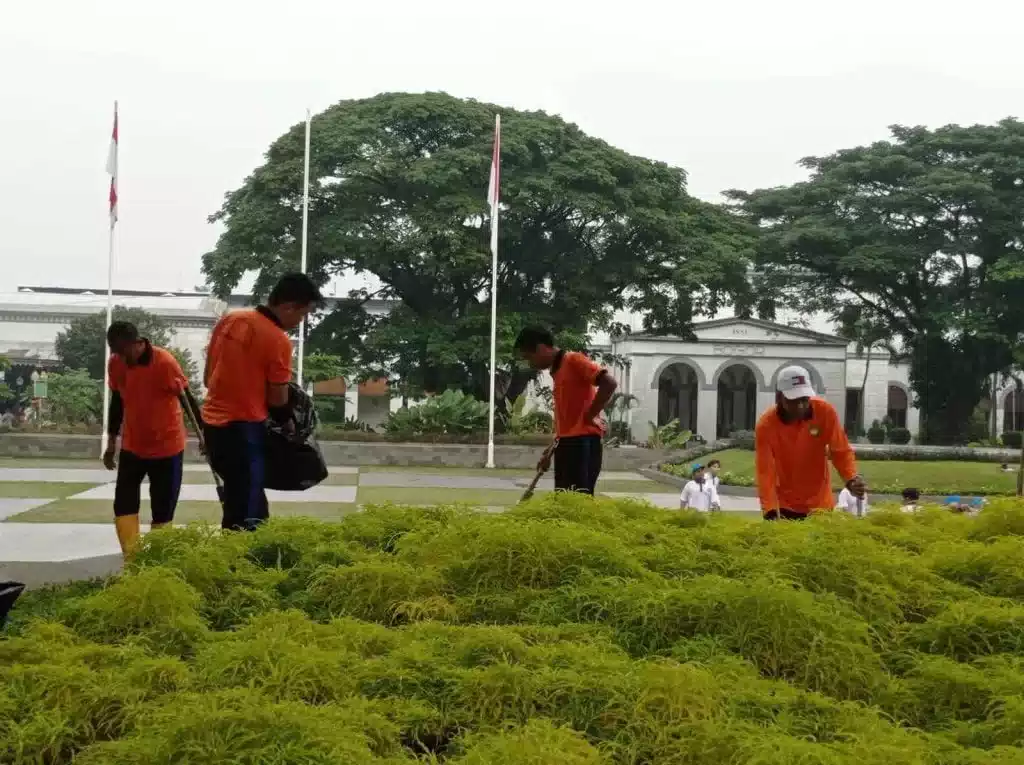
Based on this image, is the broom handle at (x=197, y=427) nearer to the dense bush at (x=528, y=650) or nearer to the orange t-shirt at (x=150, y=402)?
the orange t-shirt at (x=150, y=402)

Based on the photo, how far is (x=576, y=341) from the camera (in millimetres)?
26578

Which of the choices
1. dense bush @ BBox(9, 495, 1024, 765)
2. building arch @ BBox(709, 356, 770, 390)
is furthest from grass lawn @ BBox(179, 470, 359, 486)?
building arch @ BBox(709, 356, 770, 390)

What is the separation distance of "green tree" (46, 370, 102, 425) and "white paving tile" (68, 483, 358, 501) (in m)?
10.3

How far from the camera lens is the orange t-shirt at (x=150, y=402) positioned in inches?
229

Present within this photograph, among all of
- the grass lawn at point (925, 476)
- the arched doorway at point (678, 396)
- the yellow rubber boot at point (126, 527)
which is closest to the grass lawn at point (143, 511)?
the yellow rubber boot at point (126, 527)

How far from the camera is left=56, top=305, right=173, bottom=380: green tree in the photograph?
42531 mm

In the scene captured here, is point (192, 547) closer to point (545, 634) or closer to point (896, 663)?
point (545, 634)

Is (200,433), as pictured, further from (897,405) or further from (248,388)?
(897,405)

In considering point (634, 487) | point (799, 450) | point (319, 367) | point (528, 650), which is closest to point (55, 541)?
point (799, 450)

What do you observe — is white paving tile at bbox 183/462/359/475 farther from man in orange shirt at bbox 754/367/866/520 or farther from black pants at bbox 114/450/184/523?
man in orange shirt at bbox 754/367/866/520

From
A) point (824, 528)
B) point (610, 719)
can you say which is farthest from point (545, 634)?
point (824, 528)

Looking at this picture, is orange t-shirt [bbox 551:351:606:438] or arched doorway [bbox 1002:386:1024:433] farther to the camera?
arched doorway [bbox 1002:386:1024:433]

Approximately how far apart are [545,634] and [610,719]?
0.55 meters

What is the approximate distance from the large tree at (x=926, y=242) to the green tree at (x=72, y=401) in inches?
734
